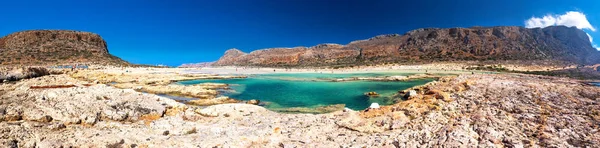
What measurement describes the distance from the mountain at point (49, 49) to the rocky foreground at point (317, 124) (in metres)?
76.4

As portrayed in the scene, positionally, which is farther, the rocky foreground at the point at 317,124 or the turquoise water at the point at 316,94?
the turquoise water at the point at 316,94

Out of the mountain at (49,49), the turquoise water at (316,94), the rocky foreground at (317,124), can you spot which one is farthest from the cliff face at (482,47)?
the rocky foreground at (317,124)

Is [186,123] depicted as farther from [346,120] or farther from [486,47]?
[486,47]

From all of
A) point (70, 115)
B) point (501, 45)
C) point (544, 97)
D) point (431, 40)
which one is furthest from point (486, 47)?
point (70, 115)

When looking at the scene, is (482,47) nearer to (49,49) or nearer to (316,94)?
(316,94)

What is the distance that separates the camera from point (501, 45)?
108m

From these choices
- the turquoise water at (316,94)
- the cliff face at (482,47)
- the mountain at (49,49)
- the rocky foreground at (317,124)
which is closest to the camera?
the rocky foreground at (317,124)

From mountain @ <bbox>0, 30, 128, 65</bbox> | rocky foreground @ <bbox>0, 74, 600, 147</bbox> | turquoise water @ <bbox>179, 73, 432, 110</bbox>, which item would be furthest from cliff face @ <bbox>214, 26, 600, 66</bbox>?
rocky foreground @ <bbox>0, 74, 600, 147</bbox>

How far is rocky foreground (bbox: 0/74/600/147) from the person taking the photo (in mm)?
8508

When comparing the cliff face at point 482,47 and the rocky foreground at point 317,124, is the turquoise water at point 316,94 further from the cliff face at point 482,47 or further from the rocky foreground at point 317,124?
the cliff face at point 482,47

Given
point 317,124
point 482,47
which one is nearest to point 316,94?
point 317,124

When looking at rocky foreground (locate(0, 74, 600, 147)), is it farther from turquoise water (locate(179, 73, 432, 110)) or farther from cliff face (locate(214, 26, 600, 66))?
cliff face (locate(214, 26, 600, 66))

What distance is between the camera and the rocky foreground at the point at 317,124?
335 inches

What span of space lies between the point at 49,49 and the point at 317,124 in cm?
9845
